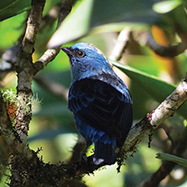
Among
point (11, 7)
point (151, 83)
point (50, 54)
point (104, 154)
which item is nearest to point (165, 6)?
point (151, 83)

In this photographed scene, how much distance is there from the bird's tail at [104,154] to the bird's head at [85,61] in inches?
36.6

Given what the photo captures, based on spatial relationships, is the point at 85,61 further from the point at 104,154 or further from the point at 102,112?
the point at 104,154

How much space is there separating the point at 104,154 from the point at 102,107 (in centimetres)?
33

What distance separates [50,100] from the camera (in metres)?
3.18

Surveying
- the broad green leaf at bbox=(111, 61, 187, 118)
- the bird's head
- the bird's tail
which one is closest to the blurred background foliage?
the broad green leaf at bbox=(111, 61, 187, 118)

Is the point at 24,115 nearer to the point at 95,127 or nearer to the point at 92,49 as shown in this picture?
the point at 95,127

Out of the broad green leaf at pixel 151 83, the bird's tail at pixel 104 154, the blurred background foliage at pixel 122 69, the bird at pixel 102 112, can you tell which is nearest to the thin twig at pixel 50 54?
the blurred background foliage at pixel 122 69

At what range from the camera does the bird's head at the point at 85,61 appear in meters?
2.72

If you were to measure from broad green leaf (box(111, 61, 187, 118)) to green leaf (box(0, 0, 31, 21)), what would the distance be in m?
0.70

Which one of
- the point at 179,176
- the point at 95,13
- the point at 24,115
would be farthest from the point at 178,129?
the point at 24,115

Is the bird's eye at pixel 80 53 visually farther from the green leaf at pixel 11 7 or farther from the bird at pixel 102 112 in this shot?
the green leaf at pixel 11 7

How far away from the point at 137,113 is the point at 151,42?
86 cm

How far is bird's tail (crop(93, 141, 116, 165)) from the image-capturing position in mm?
1796

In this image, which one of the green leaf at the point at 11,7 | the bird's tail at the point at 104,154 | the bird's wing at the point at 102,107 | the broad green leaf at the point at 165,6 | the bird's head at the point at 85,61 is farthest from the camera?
the bird's head at the point at 85,61
